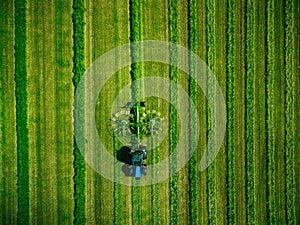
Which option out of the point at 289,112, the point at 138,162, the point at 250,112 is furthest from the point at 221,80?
the point at 138,162

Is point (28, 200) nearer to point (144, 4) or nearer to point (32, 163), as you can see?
point (32, 163)

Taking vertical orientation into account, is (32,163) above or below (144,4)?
below

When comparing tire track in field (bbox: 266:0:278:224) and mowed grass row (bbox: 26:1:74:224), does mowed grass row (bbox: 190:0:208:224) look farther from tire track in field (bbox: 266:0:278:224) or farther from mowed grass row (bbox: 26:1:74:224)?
mowed grass row (bbox: 26:1:74:224)

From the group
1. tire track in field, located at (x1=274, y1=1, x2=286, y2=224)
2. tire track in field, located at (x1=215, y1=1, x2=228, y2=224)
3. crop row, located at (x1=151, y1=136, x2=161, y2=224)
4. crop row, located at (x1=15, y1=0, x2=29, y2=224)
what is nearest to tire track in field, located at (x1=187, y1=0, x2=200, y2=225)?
tire track in field, located at (x1=215, y1=1, x2=228, y2=224)

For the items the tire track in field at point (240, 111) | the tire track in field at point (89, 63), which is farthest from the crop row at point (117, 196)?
the tire track in field at point (240, 111)

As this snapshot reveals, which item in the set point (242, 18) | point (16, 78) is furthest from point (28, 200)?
point (242, 18)
